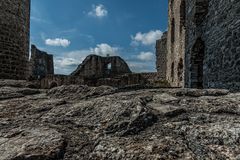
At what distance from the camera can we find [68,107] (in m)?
2.01

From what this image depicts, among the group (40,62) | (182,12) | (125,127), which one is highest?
(182,12)

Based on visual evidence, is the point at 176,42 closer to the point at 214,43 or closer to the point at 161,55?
the point at 161,55

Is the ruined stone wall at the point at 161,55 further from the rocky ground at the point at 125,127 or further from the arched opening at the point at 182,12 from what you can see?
the rocky ground at the point at 125,127

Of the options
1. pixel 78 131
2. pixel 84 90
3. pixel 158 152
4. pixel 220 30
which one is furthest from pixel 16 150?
pixel 220 30

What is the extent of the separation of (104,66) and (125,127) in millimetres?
24402

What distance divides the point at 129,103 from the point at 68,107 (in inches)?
20.0

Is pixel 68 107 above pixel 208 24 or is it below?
below

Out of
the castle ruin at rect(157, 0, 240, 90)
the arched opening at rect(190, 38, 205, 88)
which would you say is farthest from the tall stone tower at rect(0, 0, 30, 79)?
the arched opening at rect(190, 38, 205, 88)

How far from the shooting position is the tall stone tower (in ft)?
28.5

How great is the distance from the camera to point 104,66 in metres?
25.9

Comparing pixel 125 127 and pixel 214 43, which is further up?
pixel 214 43

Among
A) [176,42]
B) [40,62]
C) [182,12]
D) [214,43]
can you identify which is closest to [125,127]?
[214,43]

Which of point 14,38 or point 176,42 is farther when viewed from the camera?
point 176,42

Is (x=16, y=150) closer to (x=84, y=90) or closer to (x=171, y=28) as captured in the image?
(x=84, y=90)
